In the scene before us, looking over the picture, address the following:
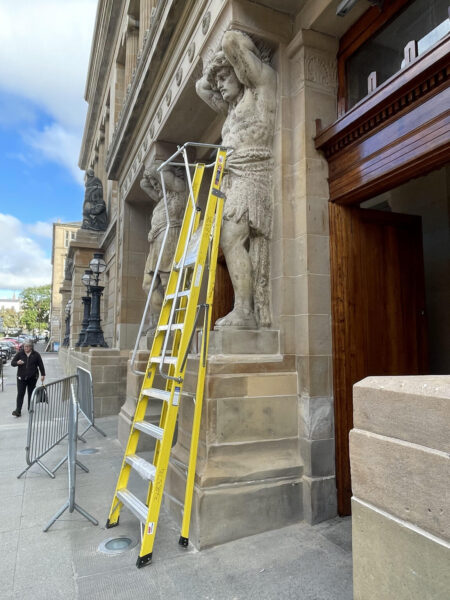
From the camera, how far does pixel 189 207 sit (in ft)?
14.3

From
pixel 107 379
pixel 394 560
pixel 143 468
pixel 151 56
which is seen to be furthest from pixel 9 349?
pixel 394 560

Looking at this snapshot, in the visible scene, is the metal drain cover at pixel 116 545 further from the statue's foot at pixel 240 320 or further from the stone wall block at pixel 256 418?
the statue's foot at pixel 240 320

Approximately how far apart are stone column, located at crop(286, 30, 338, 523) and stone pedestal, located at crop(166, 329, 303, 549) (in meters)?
0.15

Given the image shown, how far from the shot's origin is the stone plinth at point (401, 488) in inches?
62.7

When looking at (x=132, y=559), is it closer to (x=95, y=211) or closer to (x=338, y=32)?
(x=338, y=32)

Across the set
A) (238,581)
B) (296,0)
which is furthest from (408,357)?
(296,0)

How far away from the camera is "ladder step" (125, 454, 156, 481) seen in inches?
124

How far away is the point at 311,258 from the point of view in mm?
4086

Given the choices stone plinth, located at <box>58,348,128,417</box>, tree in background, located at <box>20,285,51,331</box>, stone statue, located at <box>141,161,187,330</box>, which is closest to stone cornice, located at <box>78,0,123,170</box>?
stone statue, located at <box>141,161,187,330</box>

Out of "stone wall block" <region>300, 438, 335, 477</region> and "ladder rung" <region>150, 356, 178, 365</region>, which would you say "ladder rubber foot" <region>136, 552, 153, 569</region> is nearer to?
"ladder rung" <region>150, 356, 178, 365</region>

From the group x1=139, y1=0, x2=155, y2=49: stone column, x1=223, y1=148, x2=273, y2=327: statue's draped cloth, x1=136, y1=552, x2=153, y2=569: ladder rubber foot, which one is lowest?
x1=136, y1=552, x2=153, y2=569: ladder rubber foot

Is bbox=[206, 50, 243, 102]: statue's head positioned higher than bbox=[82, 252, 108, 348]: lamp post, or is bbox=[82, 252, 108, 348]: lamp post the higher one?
bbox=[206, 50, 243, 102]: statue's head

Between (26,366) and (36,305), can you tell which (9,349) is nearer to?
(26,366)

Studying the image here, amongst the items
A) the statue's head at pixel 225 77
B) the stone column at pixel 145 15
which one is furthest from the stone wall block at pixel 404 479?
the stone column at pixel 145 15
